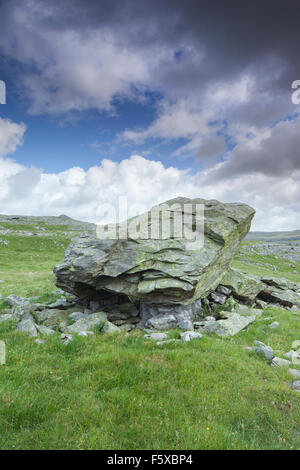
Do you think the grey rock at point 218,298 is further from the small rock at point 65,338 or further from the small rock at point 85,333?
the small rock at point 65,338

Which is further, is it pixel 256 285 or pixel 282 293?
pixel 282 293

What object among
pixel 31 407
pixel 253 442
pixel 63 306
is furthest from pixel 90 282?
pixel 253 442

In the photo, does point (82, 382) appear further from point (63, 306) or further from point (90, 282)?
point (63, 306)

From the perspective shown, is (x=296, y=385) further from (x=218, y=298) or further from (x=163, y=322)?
(x=218, y=298)

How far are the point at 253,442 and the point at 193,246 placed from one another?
34.5 ft

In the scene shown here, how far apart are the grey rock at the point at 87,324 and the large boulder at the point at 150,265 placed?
1859 millimetres

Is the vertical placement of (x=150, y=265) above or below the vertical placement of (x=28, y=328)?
above

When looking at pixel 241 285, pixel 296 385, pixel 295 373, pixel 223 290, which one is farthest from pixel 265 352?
pixel 241 285

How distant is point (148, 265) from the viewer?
1441cm

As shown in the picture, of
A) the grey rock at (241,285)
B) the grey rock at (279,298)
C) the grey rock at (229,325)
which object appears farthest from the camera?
the grey rock at (279,298)

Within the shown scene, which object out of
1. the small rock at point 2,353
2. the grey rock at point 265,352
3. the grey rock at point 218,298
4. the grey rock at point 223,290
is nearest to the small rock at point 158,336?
the grey rock at point 265,352

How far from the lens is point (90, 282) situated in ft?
48.9

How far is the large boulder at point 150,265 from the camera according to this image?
14062 mm

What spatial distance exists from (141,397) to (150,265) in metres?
7.99
